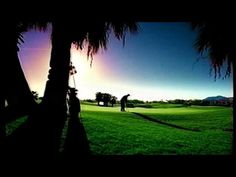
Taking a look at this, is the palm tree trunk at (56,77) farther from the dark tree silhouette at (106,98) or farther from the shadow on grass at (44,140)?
the dark tree silhouette at (106,98)

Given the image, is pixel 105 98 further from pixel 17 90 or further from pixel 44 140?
pixel 44 140

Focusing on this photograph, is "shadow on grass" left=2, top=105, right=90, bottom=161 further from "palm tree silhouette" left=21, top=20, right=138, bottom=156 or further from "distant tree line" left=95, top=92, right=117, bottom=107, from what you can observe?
"distant tree line" left=95, top=92, right=117, bottom=107

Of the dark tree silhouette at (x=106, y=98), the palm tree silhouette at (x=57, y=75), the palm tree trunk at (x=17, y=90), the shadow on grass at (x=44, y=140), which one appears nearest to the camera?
the shadow on grass at (x=44, y=140)

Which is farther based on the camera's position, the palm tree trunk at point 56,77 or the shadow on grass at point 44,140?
the palm tree trunk at point 56,77

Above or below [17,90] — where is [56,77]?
above

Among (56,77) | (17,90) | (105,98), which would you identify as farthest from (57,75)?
(105,98)

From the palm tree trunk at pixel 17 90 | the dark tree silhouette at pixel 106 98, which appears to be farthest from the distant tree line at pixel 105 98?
the palm tree trunk at pixel 17 90

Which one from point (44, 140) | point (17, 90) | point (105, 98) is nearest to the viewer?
point (44, 140)

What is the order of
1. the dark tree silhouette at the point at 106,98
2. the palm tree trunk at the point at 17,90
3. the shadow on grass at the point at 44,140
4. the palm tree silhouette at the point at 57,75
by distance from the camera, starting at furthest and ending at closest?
the dark tree silhouette at the point at 106,98 < the palm tree trunk at the point at 17,90 < the palm tree silhouette at the point at 57,75 < the shadow on grass at the point at 44,140

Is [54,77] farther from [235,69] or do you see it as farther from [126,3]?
[235,69]

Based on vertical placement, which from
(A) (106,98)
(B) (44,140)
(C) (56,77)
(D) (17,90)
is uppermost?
(A) (106,98)

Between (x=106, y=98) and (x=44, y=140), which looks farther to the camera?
(x=106, y=98)

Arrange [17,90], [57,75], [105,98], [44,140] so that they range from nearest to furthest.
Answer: [44,140]
[57,75]
[17,90]
[105,98]

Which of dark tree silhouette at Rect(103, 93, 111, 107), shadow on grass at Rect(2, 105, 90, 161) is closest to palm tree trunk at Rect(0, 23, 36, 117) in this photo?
shadow on grass at Rect(2, 105, 90, 161)
